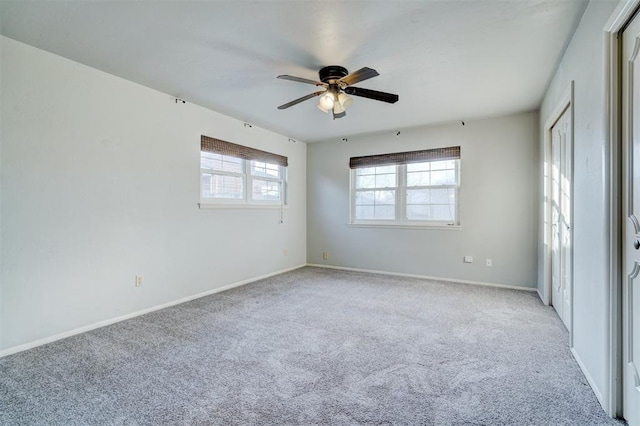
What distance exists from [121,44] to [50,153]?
110cm

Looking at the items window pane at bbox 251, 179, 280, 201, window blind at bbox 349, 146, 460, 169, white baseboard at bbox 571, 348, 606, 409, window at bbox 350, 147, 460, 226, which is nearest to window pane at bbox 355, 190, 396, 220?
window at bbox 350, 147, 460, 226

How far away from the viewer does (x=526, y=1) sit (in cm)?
195

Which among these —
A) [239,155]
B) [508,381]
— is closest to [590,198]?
[508,381]

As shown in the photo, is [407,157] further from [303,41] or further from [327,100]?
[303,41]

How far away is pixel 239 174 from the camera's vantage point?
452cm

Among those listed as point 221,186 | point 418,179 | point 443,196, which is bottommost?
point 443,196

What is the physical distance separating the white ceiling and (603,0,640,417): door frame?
25.5 inches

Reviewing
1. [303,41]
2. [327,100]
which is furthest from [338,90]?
[303,41]

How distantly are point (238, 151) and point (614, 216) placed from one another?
4030mm

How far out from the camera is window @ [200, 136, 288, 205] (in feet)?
13.3

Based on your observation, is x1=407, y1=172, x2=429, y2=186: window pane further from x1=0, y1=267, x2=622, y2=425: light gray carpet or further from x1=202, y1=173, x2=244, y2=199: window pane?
x1=202, y1=173, x2=244, y2=199: window pane

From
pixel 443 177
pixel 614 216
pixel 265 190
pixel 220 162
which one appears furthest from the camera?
pixel 265 190

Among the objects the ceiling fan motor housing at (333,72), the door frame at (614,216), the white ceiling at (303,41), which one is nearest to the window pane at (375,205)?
the white ceiling at (303,41)

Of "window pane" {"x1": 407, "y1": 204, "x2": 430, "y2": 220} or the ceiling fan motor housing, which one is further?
"window pane" {"x1": 407, "y1": 204, "x2": 430, "y2": 220}
